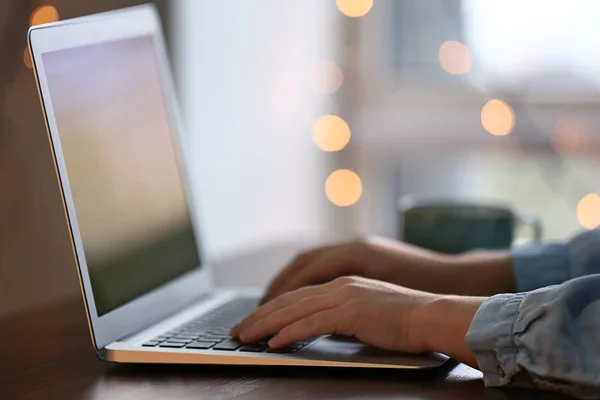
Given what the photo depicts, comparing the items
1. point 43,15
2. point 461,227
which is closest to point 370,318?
point 461,227

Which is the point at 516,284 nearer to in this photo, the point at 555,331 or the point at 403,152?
the point at 555,331

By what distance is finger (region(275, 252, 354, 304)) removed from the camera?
37.0 inches

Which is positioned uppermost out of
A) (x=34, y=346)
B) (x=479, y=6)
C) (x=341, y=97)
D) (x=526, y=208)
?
(x=479, y=6)

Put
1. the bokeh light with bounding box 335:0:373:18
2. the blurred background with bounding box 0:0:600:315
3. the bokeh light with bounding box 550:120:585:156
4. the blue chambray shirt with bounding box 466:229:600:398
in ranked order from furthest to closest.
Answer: the bokeh light with bounding box 335:0:373:18 → the bokeh light with bounding box 550:120:585:156 → the blurred background with bounding box 0:0:600:315 → the blue chambray shirt with bounding box 466:229:600:398

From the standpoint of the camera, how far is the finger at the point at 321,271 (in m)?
0.94

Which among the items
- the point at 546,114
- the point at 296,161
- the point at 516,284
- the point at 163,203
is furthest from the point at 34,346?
the point at 546,114

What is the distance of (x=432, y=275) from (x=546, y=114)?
123 cm

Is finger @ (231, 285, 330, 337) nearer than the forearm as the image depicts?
Yes

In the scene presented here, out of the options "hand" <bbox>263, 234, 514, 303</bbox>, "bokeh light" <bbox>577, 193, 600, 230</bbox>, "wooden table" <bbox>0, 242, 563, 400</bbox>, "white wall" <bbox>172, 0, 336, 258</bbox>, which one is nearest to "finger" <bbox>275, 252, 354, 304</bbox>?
"hand" <bbox>263, 234, 514, 303</bbox>

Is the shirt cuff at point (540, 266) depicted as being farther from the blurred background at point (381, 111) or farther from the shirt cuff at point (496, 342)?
the blurred background at point (381, 111)

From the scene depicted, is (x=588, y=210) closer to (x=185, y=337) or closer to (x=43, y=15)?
(x=43, y=15)

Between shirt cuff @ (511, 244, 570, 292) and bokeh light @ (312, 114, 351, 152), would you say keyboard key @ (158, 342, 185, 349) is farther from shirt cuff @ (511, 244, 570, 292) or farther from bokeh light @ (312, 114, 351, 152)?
bokeh light @ (312, 114, 351, 152)

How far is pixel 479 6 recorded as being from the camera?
6.95 ft

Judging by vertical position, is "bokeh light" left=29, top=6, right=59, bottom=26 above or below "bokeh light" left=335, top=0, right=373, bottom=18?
→ below
